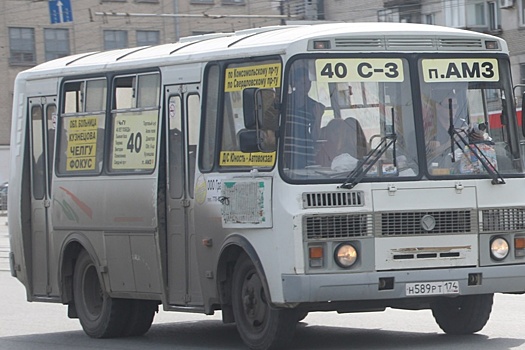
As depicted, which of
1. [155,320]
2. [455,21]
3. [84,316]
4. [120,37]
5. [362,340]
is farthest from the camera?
[120,37]

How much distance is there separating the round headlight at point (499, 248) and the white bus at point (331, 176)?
0.01 m

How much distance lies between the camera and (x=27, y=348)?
43.6 feet

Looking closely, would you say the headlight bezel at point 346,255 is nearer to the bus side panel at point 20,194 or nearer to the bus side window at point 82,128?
the bus side window at point 82,128

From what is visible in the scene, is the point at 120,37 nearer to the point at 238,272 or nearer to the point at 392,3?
the point at 392,3

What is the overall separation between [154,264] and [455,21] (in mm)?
39634

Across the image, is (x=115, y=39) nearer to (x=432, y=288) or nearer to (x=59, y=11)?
(x=59, y=11)

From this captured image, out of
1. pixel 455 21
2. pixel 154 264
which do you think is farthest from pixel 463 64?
pixel 455 21

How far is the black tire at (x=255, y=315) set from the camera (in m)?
11.3

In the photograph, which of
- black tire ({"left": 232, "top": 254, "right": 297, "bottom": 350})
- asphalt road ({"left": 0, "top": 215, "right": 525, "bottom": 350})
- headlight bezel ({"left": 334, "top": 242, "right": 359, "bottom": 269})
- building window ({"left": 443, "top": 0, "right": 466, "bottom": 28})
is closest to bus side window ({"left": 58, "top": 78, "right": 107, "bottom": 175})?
asphalt road ({"left": 0, "top": 215, "right": 525, "bottom": 350})

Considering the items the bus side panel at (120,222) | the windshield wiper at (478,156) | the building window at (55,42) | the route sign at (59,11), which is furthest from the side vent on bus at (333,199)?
the building window at (55,42)

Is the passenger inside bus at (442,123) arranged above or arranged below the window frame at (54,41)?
below

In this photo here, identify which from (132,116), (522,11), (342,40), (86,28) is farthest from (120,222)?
(86,28)

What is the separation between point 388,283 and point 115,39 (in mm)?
64608

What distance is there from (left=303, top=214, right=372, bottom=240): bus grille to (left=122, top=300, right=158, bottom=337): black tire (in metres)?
3.41
